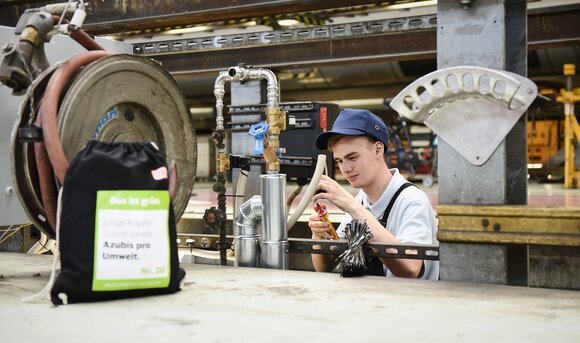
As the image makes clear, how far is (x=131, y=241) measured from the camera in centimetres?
184

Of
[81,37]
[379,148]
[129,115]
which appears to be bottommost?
[379,148]

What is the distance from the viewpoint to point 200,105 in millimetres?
12742

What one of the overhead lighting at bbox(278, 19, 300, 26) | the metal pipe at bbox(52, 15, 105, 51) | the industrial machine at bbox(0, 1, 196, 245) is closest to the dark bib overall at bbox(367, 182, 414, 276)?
the industrial machine at bbox(0, 1, 196, 245)

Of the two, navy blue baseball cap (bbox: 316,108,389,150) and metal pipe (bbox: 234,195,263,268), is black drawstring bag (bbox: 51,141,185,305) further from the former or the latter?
navy blue baseball cap (bbox: 316,108,389,150)

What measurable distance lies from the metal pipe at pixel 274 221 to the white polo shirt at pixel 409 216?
1.16ft

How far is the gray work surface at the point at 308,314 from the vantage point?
1.47 meters

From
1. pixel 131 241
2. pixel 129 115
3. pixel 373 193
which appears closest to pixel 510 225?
pixel 373 193

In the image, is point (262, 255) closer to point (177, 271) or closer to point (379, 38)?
point (177, 271)

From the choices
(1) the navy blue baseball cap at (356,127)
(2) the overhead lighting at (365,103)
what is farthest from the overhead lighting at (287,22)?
(2) the overhead lighting at (365,103)

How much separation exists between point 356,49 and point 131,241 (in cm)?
299

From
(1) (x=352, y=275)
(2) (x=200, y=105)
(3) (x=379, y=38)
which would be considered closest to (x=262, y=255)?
(1) (x=352, y=275)

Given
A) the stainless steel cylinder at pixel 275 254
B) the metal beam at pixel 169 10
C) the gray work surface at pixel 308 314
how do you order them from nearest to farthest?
the gray work surface at pixel 308 314, the stainless steel cylinder at pixel 275 254, the metal beam at pixel 169 10

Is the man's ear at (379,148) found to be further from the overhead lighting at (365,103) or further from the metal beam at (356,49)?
the overhead lighting at (365,103)

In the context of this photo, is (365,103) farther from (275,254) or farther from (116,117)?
(116,117)
